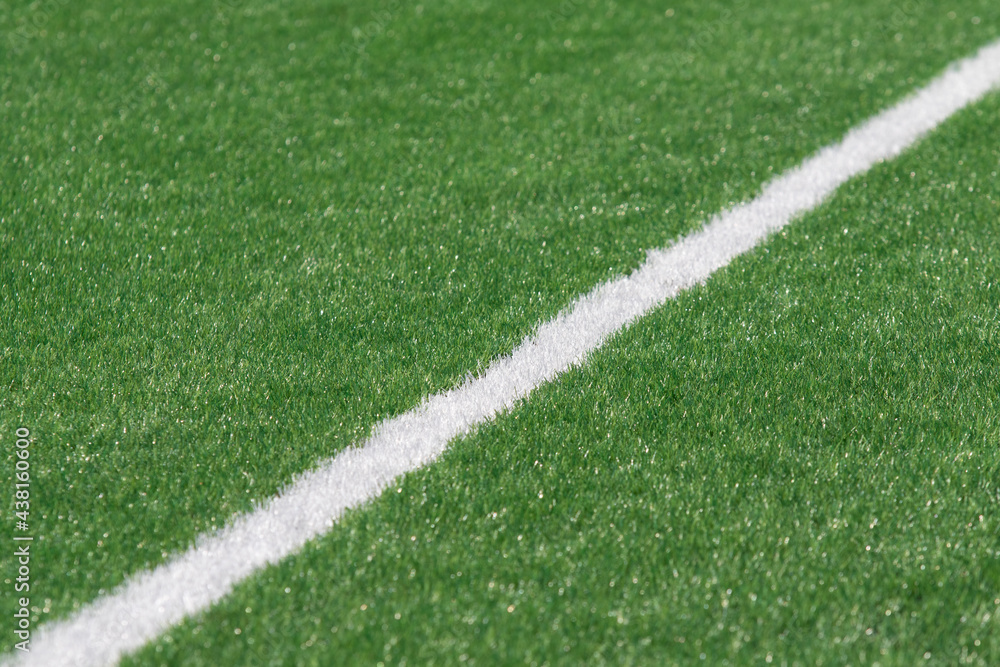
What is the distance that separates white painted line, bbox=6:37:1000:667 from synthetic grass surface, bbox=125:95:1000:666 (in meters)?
0.06

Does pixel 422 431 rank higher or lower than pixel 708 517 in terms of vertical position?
higher

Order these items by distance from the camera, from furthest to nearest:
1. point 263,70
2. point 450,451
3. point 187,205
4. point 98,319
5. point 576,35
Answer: point 576,35 → point 263,70 → point 187,205 → point 98,319 → point 450,451

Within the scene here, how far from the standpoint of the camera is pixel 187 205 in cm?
352

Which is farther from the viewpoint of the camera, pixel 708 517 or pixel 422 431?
pixel 422 431

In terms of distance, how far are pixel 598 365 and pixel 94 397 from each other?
52.6 inches

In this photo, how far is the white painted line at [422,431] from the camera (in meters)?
1.95

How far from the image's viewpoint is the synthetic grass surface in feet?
6.28

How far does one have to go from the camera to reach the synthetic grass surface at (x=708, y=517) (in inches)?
75.4

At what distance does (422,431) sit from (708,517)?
740mm

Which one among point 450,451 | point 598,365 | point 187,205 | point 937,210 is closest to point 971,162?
point 937,210

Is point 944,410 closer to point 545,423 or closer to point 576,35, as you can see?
point 545,423

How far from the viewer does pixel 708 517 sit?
220 cm

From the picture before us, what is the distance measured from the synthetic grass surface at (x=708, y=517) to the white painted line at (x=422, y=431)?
0.06 metres

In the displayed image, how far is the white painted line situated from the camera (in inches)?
76.6
